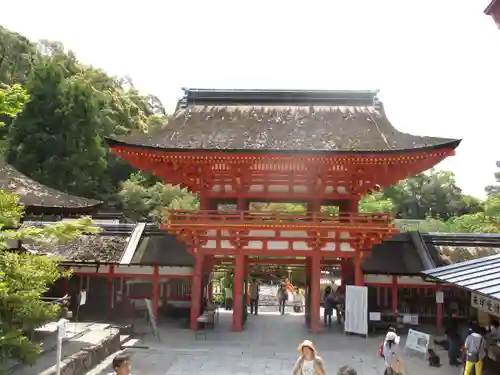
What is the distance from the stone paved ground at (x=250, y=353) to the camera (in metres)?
13.4

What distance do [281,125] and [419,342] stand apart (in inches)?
381

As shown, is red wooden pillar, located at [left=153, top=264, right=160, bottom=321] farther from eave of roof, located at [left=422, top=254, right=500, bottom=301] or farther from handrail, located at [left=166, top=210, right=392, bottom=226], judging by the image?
eave of roof, located at [left=422, top=254, right=500, bottom=301]

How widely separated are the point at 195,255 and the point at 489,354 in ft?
34.9

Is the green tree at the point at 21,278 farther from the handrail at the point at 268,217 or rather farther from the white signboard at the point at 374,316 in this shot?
the white signboard at the point at 374,316

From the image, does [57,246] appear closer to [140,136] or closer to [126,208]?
[140,136]

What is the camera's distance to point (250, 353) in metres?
15.3

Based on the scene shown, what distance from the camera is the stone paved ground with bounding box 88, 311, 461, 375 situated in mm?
13391

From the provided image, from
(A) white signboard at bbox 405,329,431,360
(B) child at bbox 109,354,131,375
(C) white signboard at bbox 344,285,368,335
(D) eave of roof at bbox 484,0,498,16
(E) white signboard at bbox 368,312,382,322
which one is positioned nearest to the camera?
(B) child at bbox 109,354,131,375

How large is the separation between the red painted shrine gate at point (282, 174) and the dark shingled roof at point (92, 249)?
3.64 metres

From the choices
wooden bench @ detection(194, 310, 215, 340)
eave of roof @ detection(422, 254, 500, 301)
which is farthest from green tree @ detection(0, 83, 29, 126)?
wooden bench @ detection(194, 310, 215, 340)

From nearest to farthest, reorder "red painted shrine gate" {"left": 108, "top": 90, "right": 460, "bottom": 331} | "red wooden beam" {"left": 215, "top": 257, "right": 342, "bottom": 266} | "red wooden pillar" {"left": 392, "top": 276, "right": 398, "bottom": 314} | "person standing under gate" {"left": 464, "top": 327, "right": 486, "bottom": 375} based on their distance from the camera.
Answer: "person standing under gate" {"left": 464, "top": 327, "right": 486, "bottom": 375}, "red painted shrine gate" {"left": 108, "top": 90, "right": 460, "bottom": 331}, "red wooden pillar" {"left": 392, "top": 276, "right": 398, "bottom": 314}, "red wooden beam" {"left": 215, "top": 257, "right": 342, "bottom": 266}

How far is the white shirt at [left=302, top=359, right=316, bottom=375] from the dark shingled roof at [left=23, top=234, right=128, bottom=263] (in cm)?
1358

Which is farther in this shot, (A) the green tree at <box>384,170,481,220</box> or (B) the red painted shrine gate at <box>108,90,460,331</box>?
(A) the green tree at <box>384,170,481,220</box>

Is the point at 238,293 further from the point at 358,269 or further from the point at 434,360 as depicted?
the point at 434,360
